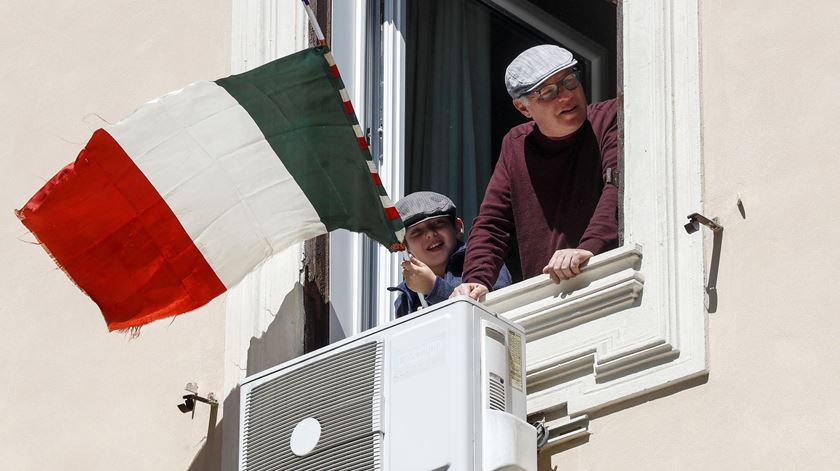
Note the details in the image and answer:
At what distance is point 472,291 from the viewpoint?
7.49 m

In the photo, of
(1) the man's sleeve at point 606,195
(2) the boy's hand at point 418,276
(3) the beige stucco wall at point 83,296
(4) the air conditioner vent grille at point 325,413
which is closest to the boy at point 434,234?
(2) the boy's hand at point 418,276

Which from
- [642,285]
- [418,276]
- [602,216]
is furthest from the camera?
[418,276]

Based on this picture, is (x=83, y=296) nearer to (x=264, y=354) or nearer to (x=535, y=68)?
A: (x=264, y=354)

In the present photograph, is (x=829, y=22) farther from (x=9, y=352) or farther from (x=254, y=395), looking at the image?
(x=9, y=352)

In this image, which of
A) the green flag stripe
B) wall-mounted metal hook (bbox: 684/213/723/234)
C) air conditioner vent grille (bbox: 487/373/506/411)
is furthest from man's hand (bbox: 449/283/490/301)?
wall-mounted metal hook (bbox: 684/213/723/234)

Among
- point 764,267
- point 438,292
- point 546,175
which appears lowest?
point 764,267

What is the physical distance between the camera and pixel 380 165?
836 centimetres

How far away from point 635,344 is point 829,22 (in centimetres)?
107

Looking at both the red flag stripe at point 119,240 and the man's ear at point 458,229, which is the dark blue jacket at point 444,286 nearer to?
the man's ear at point 458,229

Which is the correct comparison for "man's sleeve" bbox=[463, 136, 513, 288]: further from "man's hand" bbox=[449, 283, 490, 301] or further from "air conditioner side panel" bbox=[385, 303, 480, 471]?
"air conditioner side panel" bbox=[385, 303, 480, 471]

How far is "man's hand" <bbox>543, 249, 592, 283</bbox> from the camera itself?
721 centimetres

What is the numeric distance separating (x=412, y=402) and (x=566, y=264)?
0.71 meters

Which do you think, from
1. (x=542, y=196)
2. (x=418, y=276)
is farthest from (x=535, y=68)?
(x=418, y=276)

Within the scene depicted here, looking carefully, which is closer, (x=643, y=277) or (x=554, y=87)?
(x=643, y=277)
